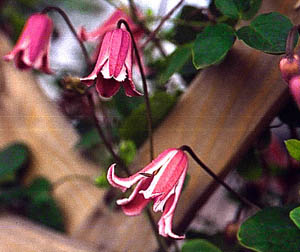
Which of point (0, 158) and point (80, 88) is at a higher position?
point (80, 88)

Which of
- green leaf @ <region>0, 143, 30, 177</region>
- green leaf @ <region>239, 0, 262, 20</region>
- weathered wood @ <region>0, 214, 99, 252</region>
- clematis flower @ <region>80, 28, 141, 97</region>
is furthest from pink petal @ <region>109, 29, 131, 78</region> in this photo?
green leaf @ <region>0, 143, 30, 177</region>

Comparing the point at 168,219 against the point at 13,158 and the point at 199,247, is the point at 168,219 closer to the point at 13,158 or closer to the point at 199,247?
the point at 199,247

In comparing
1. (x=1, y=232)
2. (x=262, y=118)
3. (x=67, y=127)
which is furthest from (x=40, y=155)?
(x=262, y=118)

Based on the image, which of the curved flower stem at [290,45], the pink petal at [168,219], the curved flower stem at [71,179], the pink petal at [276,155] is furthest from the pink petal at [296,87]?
the curved flower stem at [71,179]

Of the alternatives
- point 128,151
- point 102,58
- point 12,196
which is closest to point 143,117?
point 128,151

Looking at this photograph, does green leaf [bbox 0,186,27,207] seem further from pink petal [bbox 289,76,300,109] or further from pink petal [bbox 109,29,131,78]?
pink petal [bbox 289,76,300,109]

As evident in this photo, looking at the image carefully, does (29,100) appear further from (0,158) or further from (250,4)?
(250,4)
